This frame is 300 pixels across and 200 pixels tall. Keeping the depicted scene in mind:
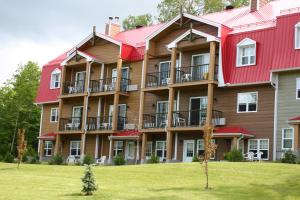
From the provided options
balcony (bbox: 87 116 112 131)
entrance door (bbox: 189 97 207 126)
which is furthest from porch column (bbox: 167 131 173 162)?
balcony (bbox: 87 116 112 131)

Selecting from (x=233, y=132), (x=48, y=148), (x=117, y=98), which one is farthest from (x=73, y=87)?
(x=233, y=132)

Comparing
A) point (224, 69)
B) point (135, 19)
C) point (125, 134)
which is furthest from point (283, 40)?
point (135, 19)

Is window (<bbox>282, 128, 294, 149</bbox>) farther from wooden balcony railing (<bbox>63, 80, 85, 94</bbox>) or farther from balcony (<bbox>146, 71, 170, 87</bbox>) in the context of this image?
wooden balcony railing (<bbox>63, 80, 85, 94</bbox>)

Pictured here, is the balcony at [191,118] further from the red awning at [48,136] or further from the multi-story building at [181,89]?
the red awning at [48,136]

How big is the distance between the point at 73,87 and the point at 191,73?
38.4ft

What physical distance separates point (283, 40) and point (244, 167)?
10.6m

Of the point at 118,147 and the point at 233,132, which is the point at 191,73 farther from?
the point at 118,147

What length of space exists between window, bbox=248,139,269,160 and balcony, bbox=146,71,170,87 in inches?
303

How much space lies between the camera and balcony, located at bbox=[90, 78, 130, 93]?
136 ft

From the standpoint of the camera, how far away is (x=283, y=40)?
A: 106 ft

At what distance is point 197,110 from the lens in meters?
34.8

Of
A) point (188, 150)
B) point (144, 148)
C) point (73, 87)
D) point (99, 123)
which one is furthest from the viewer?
point (73, 87)

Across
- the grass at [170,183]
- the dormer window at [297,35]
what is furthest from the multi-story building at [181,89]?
the grass at [170,183]

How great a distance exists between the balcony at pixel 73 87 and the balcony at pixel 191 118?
10014 millimetres
